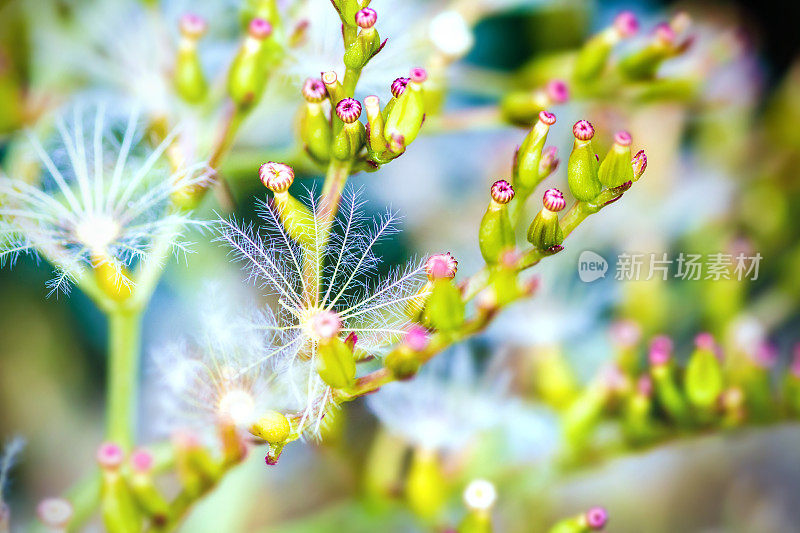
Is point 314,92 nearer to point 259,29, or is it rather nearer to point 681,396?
point 259,29

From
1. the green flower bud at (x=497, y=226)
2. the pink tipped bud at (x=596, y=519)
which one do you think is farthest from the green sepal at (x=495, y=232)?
the pink tipped bud at (x=596, y=519)

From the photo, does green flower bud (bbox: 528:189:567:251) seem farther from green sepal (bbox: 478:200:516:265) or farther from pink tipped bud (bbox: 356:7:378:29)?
pink tipped bud (bbox: 356:7:378:29)

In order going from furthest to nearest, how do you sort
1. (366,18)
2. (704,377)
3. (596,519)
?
1. (704,377)
2. (596,519)
3. (366,18)

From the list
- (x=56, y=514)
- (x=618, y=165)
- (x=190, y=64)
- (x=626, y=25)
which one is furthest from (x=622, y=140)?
(x=56, y=514)

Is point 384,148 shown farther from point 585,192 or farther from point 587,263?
point 587,263

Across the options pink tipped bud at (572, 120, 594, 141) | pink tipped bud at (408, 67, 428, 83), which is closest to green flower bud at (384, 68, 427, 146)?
pink tipped bud at (408, 67, 428, 83)
